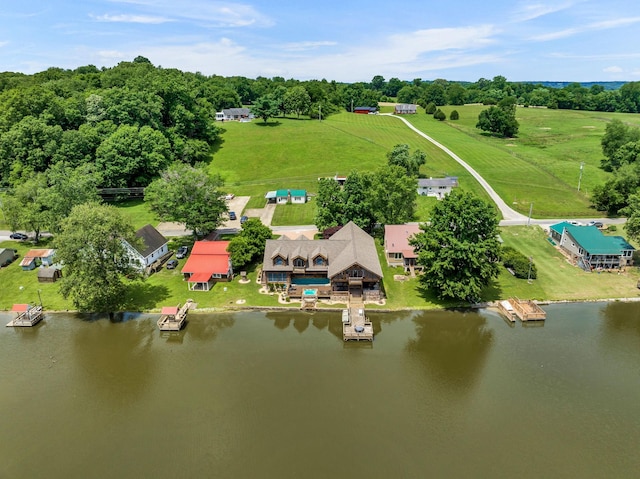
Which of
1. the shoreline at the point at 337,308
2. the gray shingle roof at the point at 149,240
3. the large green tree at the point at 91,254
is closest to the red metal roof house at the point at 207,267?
the shoreline at the point at 337,308

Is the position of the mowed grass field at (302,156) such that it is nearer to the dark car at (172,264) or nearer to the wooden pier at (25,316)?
the dark car at (172,264)

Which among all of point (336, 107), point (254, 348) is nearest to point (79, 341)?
point (254, 348)

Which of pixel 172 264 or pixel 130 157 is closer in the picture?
pixel 172 264

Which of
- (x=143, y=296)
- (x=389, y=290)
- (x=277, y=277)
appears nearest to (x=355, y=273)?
(x=389, y=290)

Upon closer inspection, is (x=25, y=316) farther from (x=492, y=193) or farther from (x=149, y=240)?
(x=492, y=193)

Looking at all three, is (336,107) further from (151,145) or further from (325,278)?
(325,278)
